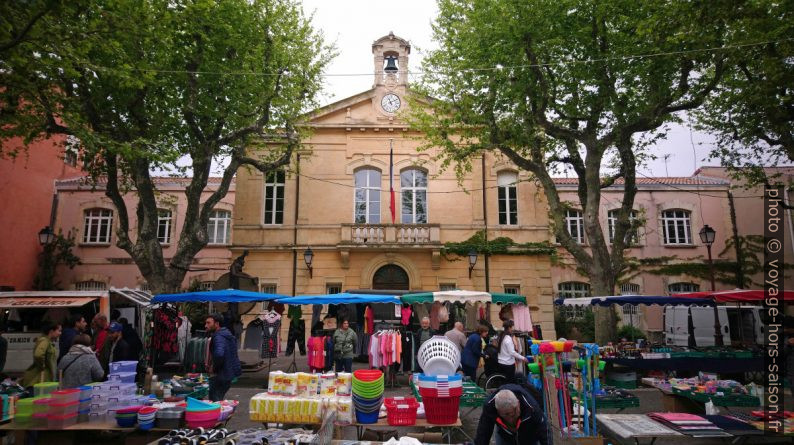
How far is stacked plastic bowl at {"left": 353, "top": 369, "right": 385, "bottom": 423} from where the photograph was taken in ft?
18.2

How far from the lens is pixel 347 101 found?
1978cm

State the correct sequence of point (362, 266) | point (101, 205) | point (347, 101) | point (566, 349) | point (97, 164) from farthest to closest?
point (101, 205) < point (347, 101) < point (362, 266) < point (97, 164) < point (566, 349)

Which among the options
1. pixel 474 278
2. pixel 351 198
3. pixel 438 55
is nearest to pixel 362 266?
pixel 351 198

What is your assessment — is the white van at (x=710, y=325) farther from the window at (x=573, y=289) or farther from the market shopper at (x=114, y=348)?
the market shopper at (x=114, y=348)

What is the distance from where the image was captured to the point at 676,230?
2155cm

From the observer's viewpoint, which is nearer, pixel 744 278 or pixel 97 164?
pixel 97 164

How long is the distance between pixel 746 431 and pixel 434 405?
13.2 feet

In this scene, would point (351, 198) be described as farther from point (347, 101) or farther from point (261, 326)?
point (261, 326)

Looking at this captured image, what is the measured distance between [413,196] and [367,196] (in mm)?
2003

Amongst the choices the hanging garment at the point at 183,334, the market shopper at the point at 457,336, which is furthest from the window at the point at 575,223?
the hanging garment at the point at 183,334

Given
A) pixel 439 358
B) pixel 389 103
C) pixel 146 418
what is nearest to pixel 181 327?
pixel 146 418

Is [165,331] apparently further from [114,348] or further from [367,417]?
[367,417]

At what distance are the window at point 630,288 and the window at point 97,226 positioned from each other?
24.3 m

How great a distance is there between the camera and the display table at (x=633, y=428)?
5383 mm
